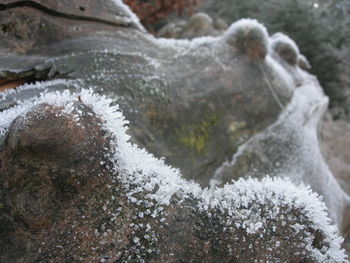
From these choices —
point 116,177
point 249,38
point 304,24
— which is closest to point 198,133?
point 249,38

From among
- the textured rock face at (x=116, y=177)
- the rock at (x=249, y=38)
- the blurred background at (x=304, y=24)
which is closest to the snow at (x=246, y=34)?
the rock at (x=249, y=38)

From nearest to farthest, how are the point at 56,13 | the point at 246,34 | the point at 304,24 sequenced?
the point at 56,13, the point at 246,34, the point at 304,24

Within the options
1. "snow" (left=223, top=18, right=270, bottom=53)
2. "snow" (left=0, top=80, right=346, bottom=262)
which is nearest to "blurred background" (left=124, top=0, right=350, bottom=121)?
"snow" (left=223, top=18, right=270, bottom=53)

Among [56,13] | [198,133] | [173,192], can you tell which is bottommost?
[198,133]

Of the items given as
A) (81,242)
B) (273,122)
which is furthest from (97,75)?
(273,122)

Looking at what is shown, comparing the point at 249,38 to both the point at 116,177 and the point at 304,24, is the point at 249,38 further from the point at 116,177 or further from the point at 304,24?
the point at 304,24

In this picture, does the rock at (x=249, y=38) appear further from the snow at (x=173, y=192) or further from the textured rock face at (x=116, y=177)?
the snow at (x=173, y=192)

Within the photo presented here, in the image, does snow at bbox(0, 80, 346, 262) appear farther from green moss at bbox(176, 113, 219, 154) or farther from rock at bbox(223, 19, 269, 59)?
rock at bbox(223, 19, 269, 59)
